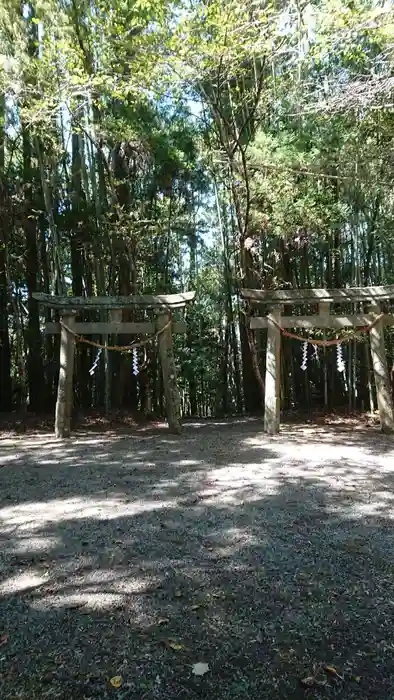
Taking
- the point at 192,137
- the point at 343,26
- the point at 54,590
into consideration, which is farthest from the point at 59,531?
the point at 192,137

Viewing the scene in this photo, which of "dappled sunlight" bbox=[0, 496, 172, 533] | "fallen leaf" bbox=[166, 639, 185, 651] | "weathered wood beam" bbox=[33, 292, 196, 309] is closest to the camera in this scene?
"fallen leaf" bbox=[166, 639, 185, 651]

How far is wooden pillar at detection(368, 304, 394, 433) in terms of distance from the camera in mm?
5840

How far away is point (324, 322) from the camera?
19.6 ft

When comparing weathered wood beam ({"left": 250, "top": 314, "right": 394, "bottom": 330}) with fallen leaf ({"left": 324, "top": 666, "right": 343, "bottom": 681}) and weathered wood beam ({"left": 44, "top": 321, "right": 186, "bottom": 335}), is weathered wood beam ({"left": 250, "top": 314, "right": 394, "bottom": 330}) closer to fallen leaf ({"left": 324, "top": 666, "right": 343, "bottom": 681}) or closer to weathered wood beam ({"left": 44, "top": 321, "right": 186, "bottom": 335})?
weathered wood beam ({"left": 44, "top": 321, "right": 186, "bottom": 335})

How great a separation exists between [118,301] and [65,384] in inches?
48.1

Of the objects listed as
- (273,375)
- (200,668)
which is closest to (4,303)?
(273,375)

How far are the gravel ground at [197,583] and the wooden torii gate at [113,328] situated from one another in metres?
1.93

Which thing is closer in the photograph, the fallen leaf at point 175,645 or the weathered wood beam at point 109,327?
the fallen leaf at point 175,645

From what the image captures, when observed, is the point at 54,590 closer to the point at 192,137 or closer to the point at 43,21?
the point at 43,21

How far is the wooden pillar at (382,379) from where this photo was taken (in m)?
5.84

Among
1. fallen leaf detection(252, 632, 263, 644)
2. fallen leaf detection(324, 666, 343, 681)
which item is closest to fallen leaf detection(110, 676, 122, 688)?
fallen leaf detection(252, 632, 263, 644)

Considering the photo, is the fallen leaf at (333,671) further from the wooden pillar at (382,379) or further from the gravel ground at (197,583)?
the wooden pillar at (382,379)

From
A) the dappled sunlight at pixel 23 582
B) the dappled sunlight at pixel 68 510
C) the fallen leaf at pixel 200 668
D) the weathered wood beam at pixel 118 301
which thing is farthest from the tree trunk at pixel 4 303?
the fallen leaf at pixel 200 668

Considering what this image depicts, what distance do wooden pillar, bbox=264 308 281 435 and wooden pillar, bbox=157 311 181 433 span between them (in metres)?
1.13
